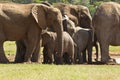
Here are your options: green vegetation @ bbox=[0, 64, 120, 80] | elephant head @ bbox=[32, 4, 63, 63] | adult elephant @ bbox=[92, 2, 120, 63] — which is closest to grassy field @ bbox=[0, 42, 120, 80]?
green vegetation @ bbox=[0, 64, 120, 80]

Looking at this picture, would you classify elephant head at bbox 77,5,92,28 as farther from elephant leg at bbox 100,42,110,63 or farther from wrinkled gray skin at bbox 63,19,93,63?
elephant leg at bbox 100,42,110,63

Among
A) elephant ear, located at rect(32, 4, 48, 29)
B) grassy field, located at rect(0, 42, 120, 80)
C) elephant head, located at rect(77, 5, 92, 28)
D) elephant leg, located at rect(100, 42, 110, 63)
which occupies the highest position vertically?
elephant ear, located at rect(32, 4, 48, 29)

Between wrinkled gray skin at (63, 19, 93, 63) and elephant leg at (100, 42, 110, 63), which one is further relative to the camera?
wrinkled gray skin at (63, 19, 93, 63)

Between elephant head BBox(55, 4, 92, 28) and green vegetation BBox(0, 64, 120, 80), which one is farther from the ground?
green vegetation BBox(0, 64, 120, 80)

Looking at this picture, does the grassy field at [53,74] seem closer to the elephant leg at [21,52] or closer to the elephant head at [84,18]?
the elephant leg at [21,52]

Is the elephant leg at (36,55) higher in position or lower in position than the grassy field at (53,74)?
lower

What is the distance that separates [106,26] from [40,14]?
10.6 ft

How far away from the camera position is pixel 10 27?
18062mm

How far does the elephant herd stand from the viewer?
18078 mm

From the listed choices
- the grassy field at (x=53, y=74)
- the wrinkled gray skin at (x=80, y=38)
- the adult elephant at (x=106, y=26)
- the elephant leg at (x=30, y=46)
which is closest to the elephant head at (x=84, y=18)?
the wrinkled gray skin at (x=80, y=38)

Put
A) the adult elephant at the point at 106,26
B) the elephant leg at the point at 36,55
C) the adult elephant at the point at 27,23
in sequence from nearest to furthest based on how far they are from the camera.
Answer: the adult elephant at the point at 27,23
the elephant leg at the point at 36,55
the adult elephant at the point at 106,26

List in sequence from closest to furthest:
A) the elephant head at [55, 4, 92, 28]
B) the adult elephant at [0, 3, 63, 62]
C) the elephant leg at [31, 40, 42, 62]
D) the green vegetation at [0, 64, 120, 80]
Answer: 1. the green vegetation at [0, 64, 120, 80]
2. the adult elephant at [0, 3, 63, 62]
3. the elephant leg at [31, 40, 42, 62]
4. the elephant head at [55, 4, 92, 28]

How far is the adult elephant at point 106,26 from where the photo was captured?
1997 cm

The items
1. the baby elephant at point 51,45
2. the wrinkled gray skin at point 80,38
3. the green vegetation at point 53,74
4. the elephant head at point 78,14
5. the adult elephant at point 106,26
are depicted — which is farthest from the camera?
the elephant head at point 78,14
